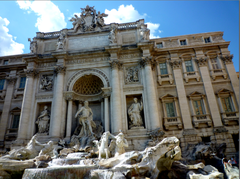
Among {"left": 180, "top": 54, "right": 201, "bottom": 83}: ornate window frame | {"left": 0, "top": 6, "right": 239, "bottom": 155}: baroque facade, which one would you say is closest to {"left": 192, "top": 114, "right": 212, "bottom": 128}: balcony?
{"left": 0, "top": 6, "right": 239, "bottom": 155}: baroque facade

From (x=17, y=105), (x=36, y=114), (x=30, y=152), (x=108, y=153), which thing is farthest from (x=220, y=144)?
(x=17, y=105)

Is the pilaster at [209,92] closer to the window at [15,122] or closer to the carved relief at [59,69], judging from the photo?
the carved relief at [59,69]

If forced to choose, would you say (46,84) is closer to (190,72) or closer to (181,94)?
(181,94)

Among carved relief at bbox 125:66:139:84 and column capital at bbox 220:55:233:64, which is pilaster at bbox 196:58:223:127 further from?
carved relief at bbox 125:66:139:84

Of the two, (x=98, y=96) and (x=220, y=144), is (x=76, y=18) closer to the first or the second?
(x=98, y=96)

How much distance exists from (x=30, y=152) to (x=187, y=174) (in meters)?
11.8

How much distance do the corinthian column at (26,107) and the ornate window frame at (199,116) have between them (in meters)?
17.3

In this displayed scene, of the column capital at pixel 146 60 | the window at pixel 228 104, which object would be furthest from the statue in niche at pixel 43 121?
the window at pixel 228 104

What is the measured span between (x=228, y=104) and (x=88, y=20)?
19.4 metres

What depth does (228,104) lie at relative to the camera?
18703mm

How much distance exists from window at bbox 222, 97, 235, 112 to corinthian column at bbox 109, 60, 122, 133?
1113cm

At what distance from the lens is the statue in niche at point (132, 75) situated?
19.5 metres

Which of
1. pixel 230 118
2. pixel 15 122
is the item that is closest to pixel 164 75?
pixel 230 118

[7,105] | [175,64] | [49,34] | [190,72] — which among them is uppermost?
[49,34]
